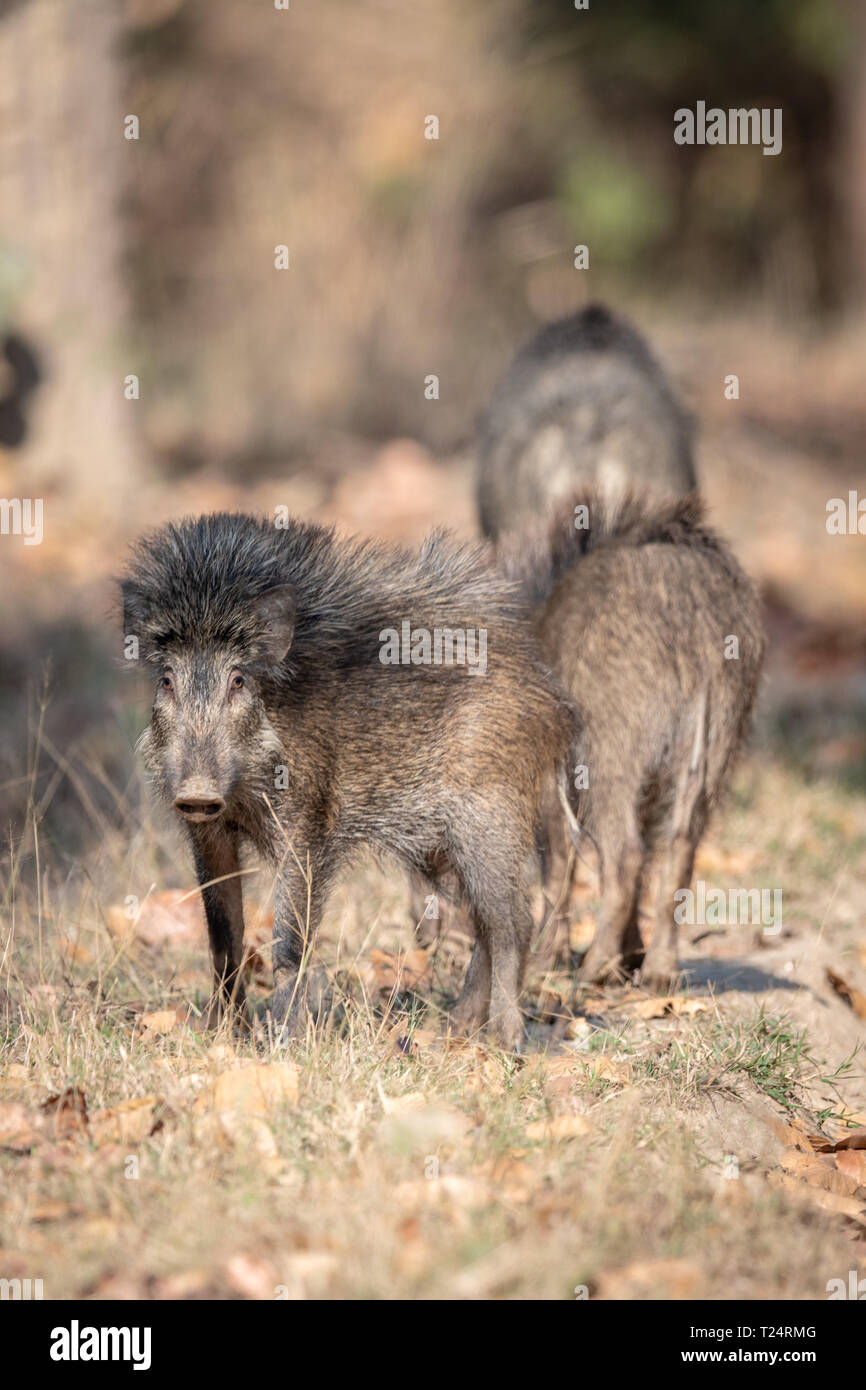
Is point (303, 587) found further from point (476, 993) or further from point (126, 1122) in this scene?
point (126, 1122)

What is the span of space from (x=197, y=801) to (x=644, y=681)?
6.13 ft

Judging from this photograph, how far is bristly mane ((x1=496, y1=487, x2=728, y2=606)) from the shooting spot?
5582mm

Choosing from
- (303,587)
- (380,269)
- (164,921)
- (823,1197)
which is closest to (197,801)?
(303,587)

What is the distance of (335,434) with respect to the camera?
44.4 ft

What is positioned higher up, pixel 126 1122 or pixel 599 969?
pixel 599 969

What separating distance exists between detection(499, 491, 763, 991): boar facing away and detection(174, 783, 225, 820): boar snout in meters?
1.44

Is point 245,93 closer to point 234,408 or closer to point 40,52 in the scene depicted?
point 234,408

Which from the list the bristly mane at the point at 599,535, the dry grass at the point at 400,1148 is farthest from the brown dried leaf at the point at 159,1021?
the bristly mane at the point at 599,535

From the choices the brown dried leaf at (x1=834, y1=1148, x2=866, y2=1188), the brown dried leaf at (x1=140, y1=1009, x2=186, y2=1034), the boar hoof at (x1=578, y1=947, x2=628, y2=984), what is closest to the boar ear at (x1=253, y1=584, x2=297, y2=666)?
the brown dried leaf at (x1=140, y1=1009, x2=186, y2=1034)

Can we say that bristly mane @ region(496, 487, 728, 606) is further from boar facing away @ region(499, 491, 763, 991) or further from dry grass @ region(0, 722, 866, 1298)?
dry grass @ region(0, 722, 866, 1298)

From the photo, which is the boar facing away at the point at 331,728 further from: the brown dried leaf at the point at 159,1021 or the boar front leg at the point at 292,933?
the brown dried leaf at the point at 159,1021

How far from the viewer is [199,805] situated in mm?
4023

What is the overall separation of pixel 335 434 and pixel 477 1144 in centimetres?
1048

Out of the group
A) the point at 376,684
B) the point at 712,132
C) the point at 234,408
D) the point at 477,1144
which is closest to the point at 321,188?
the point at 234,408
